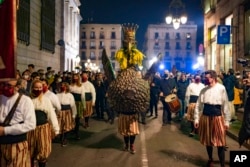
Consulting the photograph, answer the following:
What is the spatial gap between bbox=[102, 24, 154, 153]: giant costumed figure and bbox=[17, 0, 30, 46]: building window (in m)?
12.1

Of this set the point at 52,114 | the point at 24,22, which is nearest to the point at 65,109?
the point at 52,114

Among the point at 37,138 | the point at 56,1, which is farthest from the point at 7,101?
the point at 56,1

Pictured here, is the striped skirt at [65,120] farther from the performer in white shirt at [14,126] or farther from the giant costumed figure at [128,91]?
the performer in white shirt at [14,126]

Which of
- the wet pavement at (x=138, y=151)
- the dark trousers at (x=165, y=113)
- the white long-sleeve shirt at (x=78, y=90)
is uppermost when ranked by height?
the white long-sleeve shirt at (x=78, y=90)

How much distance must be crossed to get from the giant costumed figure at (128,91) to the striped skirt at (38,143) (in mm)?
2885

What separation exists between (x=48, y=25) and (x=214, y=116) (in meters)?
23.4

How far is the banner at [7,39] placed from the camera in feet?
12.5

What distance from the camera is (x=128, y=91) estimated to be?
970 centimetres

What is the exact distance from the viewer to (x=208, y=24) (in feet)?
103

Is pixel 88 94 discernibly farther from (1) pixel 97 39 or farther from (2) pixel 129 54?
(1) pixel 97 39

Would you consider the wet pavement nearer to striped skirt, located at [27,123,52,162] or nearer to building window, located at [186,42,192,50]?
striped skirt, located at [27,123,52,162]

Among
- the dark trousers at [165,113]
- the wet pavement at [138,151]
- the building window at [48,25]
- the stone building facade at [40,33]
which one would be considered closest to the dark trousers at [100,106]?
the dark trousers at [165,113]

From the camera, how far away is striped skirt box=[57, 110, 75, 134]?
415 inches

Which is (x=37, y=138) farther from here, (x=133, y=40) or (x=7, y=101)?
(x=133, y=40)
